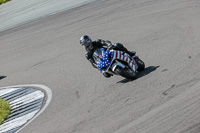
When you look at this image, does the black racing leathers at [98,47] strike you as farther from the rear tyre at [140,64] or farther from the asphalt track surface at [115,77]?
the asphalt track surface at [115,77]

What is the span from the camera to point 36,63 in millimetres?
16062

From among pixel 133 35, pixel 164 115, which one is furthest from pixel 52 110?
pixel 133 35

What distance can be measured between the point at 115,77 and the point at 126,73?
117 centimetres

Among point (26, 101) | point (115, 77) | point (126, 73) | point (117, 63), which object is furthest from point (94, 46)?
point (26, 101)

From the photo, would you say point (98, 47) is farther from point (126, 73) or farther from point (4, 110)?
point (4, 110)

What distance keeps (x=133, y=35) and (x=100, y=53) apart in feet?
13.0

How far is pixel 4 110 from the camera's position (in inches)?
471

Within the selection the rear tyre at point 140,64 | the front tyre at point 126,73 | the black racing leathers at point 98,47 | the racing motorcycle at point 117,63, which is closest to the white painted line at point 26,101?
the black racing leathers at point 98,47

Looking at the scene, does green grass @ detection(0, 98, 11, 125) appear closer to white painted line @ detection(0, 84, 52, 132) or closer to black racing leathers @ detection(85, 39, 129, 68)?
white painted line @ detection(0, 84, 52, 132)

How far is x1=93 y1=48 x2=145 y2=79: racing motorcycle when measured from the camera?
1052 centimetres

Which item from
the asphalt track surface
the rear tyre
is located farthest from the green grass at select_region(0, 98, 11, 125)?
the rear tyre

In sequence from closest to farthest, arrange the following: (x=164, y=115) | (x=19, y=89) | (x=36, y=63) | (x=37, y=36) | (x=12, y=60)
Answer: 1. (x=164, y=115)
2. (x=19, y=89)
3. (x=36, y=63)
4. (x=12, y=60)
5. (x=37, y=36)

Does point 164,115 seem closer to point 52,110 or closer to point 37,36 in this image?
point 52,110

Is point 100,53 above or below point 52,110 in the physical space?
above
